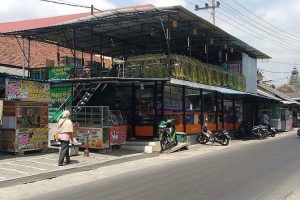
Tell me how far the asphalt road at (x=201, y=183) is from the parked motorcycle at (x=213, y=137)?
9.24 m

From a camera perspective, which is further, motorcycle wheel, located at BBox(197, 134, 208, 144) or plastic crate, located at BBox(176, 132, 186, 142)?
motorcycle wheel, located at BBox(197, 134, 208, 144)

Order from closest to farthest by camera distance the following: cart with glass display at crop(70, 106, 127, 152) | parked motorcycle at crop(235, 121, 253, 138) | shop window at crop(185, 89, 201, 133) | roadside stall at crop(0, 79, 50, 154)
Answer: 1. roadside stall at crop(0, 79, 50, 154)
2. cart with glass display at crop(70, 106, 127, 152)
3. shop window at crop(185, 89, 201, 133)
4. parked motorcycle at crop(235, 121, 253, 138)

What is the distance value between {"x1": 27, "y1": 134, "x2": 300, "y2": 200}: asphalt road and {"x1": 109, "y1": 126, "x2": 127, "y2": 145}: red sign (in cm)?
410

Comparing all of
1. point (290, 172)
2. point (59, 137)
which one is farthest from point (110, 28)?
point (290, 172)

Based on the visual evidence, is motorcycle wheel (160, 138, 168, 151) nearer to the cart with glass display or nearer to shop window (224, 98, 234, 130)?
the cart with glass display

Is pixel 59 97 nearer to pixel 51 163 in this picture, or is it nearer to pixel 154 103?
pixel 154 103

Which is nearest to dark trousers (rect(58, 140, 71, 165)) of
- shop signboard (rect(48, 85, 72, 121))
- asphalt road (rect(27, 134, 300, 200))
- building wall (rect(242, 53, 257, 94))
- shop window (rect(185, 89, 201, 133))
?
asphalt road (rect(27, 134, 300, 200))

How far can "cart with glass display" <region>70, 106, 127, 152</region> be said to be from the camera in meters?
19.1

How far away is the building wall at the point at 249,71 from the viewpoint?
35969 mm

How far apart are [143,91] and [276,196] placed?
1425 centimetres

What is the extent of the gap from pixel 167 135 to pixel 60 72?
7599 mm

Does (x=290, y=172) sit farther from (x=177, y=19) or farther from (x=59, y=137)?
(x=177, y=19)

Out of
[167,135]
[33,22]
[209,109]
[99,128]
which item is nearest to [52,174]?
[99,128]

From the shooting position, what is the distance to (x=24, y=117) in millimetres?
18203
